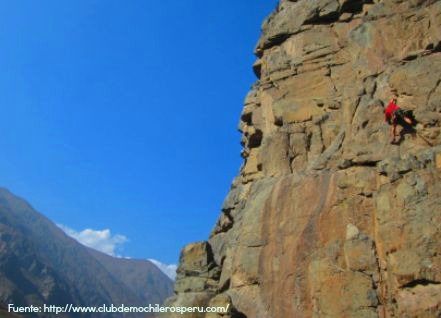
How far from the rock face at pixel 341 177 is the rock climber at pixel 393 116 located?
47 centimetres

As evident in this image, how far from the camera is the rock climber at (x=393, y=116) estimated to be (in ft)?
80.2

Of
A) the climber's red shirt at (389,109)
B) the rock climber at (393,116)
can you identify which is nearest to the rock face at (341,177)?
the rock climber at (393,116)

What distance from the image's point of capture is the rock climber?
962 inches

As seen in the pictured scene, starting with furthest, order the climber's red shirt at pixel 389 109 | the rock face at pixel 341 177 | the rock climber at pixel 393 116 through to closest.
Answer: the climber's red shirt at pixel 389 109, the rock climber at pixel 393 116, the rock face at pixel 341 177

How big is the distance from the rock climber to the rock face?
0.47 m

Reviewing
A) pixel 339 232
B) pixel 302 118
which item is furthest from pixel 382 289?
pixel 302 118

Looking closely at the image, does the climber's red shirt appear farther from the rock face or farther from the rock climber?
the rock face

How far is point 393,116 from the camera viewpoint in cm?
2439

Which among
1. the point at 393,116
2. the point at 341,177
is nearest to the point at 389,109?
the point at 393,116

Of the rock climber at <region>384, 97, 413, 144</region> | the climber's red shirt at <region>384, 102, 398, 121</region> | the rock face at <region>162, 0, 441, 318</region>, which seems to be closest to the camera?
the rock face at <region>162, 0, 441, 318</region>

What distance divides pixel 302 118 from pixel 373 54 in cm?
584

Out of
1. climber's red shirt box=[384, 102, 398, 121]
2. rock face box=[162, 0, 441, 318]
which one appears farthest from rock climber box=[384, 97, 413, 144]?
rock face box=[162, 0, 441, 318]

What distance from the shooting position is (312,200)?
25484mm

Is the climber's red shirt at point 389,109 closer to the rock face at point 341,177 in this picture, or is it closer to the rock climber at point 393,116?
the rock climber at point 393,116
